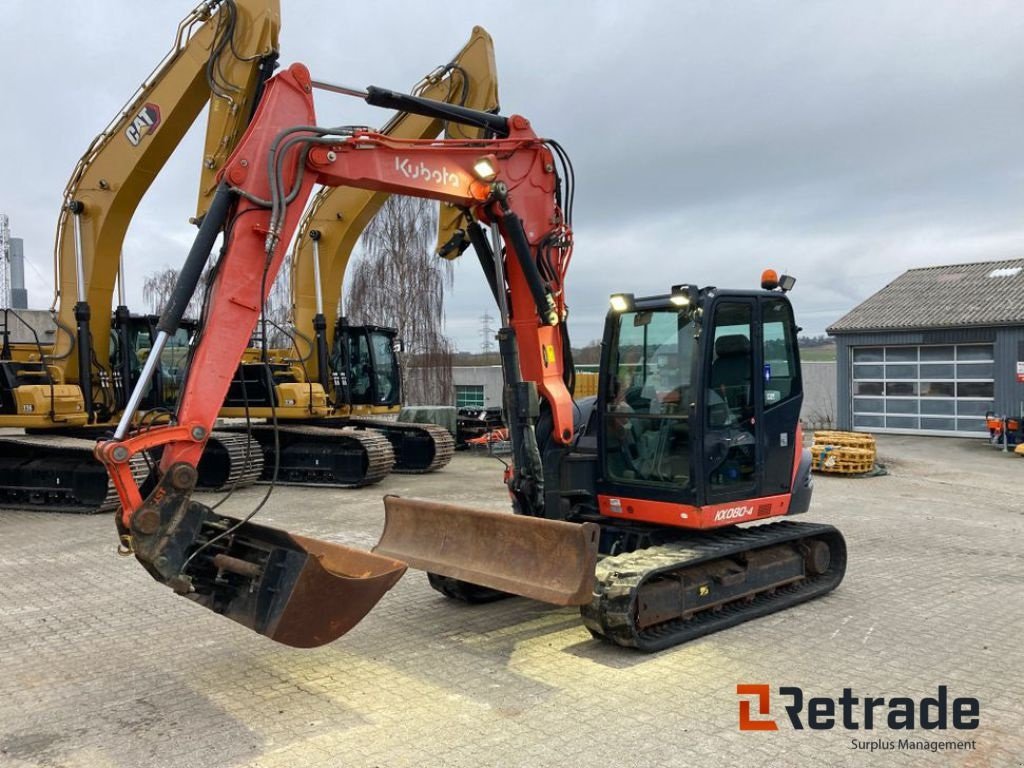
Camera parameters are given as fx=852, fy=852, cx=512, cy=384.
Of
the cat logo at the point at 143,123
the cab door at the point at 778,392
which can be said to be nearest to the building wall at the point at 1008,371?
the cab door at the point at 778,392

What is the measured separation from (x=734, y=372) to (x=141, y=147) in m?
8.64

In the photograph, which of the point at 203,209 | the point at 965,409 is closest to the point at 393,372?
the point at 203,209

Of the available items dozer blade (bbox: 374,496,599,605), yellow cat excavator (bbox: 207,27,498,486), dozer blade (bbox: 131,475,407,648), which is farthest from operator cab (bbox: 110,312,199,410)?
dozer blade (bbox: 131,475,407,648)

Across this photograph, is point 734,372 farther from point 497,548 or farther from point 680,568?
point 497,548

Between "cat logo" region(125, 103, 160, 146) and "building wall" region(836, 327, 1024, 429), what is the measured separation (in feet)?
59.2

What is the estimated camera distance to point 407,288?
2708cm

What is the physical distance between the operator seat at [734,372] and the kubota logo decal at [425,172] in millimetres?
2126

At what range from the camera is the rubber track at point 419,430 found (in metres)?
15.1

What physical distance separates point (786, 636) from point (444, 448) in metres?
9.96

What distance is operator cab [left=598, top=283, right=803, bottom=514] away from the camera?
5791mm

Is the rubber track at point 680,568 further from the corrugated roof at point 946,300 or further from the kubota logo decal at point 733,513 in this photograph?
the corrugated roof at point 946,300

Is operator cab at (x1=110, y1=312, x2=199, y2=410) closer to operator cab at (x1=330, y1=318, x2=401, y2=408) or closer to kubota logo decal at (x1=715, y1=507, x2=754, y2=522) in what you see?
operator cab at (x1=330, y1=318, x2=401, y2=408)

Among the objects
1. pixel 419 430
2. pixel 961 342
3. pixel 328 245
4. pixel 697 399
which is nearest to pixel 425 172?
pixel 697 399

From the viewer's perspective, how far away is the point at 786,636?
565 centimetres
